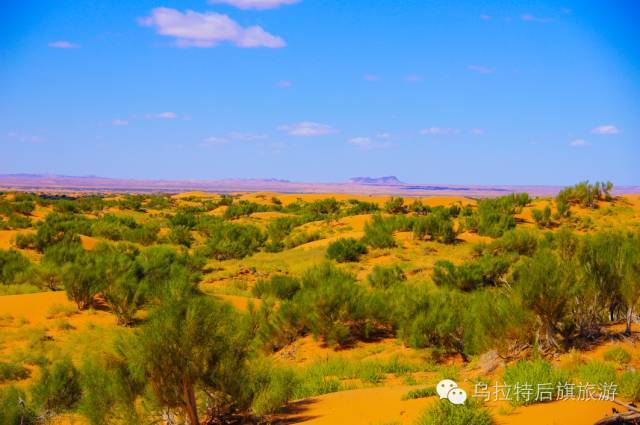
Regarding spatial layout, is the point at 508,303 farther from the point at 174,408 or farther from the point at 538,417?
the point at 174,408

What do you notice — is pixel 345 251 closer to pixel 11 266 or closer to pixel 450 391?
pixel 11 266

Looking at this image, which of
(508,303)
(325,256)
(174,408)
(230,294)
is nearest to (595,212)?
(325,256)

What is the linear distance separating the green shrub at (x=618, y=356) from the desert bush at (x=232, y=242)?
23142mm

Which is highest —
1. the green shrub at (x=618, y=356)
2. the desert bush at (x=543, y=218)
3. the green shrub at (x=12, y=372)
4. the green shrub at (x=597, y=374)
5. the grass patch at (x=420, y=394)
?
the desert bush at (x=543, y=218)

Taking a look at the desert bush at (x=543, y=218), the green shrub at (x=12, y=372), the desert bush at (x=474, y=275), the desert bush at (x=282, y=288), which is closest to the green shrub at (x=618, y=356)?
the desert bush at (x=474, y=275)

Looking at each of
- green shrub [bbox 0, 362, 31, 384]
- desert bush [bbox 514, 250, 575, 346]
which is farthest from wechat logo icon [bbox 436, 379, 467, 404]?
green shrub [bbox 0, 362, 31, 384]

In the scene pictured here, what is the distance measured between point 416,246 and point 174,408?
2105cm

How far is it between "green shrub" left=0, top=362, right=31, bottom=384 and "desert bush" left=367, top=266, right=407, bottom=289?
11.7m

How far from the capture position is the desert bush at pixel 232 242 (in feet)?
96.5

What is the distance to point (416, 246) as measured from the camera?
26812 mm

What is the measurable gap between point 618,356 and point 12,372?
1104 cm

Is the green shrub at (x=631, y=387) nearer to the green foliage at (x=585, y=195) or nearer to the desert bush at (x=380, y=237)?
the desert bush at (x=380, y=237)

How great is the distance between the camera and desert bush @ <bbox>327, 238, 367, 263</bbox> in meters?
24.9

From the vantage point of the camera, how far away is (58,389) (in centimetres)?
875
